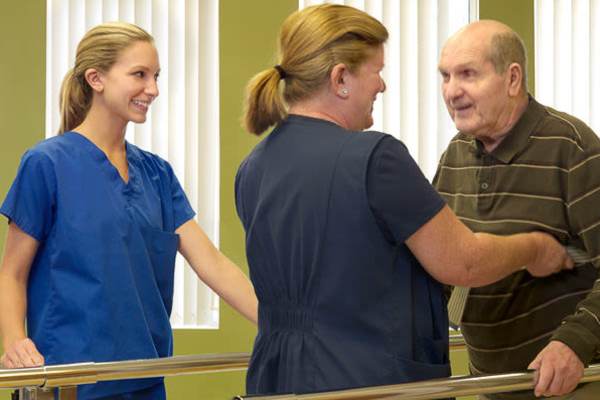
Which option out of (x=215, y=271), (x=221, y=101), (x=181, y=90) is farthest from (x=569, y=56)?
(x=215, y=271)

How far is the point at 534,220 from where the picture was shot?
84.2 inches

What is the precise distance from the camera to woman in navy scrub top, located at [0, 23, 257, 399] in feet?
7.95

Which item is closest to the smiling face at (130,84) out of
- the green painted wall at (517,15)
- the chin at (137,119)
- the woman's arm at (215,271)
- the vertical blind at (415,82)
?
the chin at (137,119)

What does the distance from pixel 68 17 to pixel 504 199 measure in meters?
2.61

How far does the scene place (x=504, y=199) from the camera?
222 centimetres

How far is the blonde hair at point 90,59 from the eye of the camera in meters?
2.58

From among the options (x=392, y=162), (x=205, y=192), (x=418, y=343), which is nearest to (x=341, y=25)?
(x=392, y=162)

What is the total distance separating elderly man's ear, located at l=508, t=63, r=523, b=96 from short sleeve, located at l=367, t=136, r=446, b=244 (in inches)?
21.9

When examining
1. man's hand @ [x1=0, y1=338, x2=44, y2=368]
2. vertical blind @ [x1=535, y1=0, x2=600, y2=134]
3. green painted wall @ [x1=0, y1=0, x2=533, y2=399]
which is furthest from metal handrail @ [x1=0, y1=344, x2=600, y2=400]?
vertical blind @ [x1=535, y1=0, x2=600, y2=134]

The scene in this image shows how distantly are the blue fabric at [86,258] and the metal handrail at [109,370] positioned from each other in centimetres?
19

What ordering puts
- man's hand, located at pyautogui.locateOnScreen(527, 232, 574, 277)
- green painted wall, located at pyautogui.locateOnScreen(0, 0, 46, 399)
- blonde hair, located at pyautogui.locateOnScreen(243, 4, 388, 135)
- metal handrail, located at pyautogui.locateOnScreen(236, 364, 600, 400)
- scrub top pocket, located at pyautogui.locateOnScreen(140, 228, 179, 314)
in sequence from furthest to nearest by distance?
green painted wall, located at pyautogui.locateOnScreen(0, 0, 46, 399) < scrub top pocket, located at pyautogui.locateOnScreen(140, 228, 179, 314) < man's hand, located at pyautogui.locateOnScreen(527, 232, 574, 277) < blonde hair, located at pyautogui.locateOnScreen(243, 4, 388, 135) < metal handrail, located at pyautogui.locateOnScreen(236, 364, 600, 400)

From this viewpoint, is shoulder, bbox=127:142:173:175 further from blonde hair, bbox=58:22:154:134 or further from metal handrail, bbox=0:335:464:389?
metal handrail, bbox=0:335:464:389

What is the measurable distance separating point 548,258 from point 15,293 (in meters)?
1.15

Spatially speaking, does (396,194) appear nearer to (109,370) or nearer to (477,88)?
(477,88)
